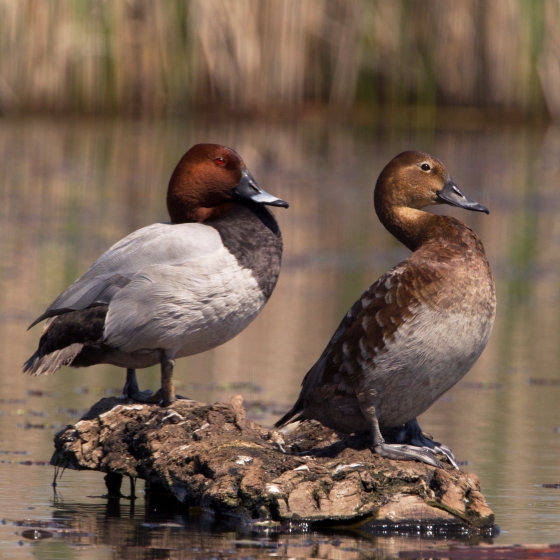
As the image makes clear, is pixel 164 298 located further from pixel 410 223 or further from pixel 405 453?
pixel 405 453

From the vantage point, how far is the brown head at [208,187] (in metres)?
5.76

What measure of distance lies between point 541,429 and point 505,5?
13.4 metres

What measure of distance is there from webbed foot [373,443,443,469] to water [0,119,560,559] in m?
0.31

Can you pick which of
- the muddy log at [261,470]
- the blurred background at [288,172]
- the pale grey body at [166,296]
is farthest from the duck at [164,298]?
the blurred background at [288,172]

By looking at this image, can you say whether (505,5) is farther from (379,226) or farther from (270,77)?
(379,226)

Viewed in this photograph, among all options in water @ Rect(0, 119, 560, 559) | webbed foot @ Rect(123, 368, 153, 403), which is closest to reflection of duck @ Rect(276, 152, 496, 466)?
water @ Rect(0, 119, 560, 559)

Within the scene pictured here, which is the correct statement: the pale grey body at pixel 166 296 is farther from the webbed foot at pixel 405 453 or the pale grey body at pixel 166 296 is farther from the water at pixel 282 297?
the webbed foot at pixel 405 453

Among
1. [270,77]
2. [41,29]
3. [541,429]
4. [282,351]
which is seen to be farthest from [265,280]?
[270,77]

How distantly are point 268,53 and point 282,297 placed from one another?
977cm

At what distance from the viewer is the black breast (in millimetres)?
5375

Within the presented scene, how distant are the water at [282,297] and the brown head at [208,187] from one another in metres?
1.06

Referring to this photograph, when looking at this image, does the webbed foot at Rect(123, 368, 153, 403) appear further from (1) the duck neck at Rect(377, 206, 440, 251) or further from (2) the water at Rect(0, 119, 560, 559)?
(1) the duck neck at Rect(377, 206, 440, 251)

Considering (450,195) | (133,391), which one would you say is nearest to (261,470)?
(133,391)

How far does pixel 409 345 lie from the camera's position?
15.0ft
